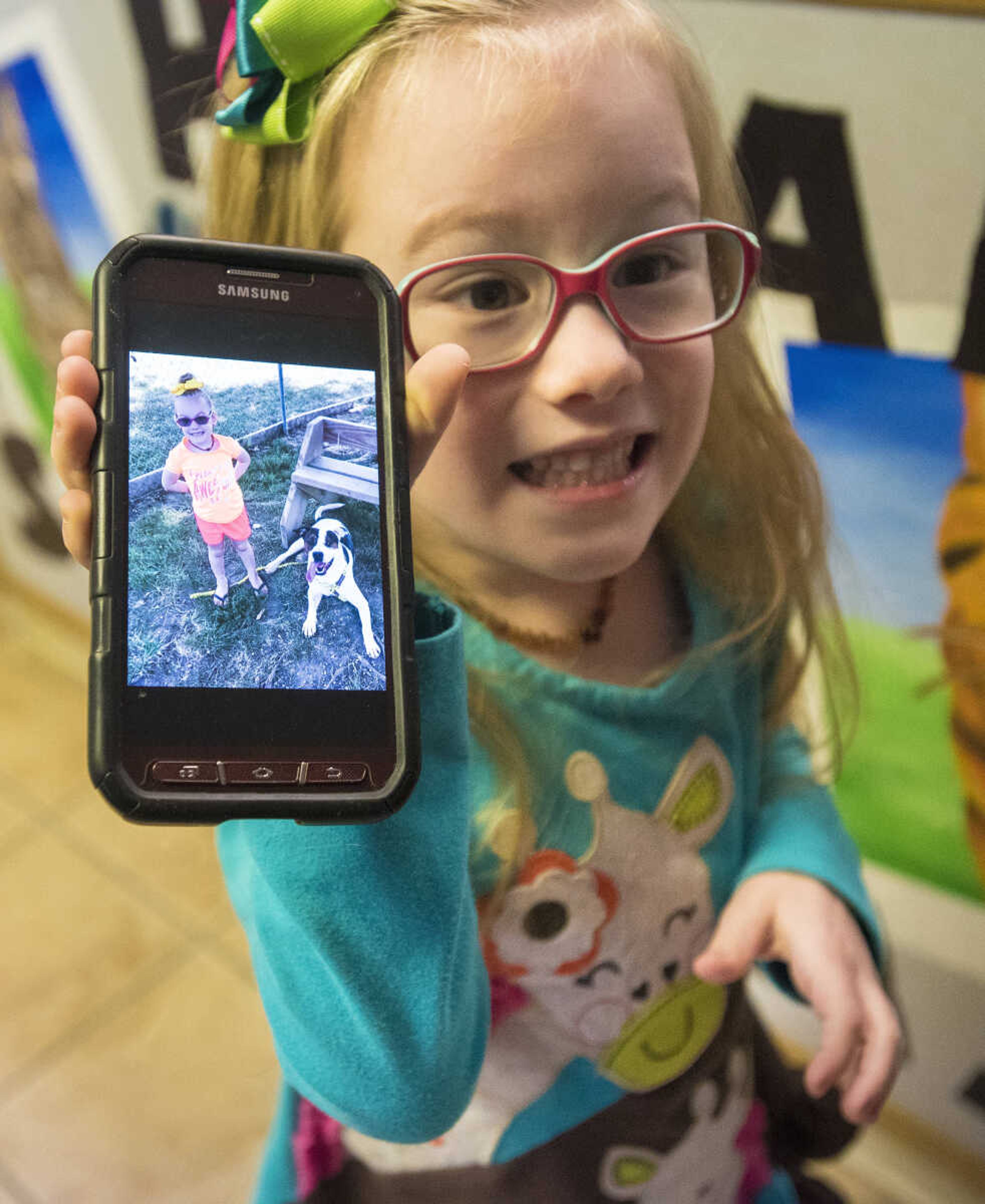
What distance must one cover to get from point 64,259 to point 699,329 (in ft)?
3.60

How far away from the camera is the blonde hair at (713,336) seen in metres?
0.44

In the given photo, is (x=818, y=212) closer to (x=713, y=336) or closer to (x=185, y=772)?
(x=713, y=336)

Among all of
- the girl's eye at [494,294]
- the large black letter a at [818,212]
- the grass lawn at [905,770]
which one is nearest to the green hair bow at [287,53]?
the girl's eye at [494,294]

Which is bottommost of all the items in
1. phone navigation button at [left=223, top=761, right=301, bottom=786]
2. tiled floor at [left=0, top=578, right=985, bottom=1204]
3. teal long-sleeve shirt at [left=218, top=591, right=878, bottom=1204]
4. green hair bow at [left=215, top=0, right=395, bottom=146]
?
tiled floor at [left=0, top=578, right=985, bottom=1204]

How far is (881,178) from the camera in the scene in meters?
0.72

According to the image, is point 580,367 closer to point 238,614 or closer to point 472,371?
point 472,371

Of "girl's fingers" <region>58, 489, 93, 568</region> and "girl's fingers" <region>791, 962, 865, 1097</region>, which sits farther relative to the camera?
"girl's fingers" <region>791, 962, 865, 1097</region>

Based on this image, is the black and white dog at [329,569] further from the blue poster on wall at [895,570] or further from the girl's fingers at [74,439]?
the blue poster on wall at [895,570]

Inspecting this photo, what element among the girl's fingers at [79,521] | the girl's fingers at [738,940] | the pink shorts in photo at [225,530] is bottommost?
the girl's fingers at [738,940]

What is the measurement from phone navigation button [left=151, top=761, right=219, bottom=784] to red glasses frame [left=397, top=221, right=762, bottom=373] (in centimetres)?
19

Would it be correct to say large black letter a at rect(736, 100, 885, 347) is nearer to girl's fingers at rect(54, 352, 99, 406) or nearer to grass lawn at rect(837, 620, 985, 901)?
grass lawn at rect(837, 620, 985, 901)

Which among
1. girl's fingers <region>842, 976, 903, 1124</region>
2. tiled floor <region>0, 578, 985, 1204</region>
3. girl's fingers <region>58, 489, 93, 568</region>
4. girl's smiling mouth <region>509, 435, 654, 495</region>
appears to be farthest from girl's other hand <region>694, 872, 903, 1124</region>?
tiled floor <region>0, 578, 985, 1204</region>

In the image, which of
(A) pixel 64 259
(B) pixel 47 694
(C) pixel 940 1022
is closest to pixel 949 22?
(C) pixel 940 1022

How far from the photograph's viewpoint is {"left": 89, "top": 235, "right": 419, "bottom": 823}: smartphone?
0.35m
